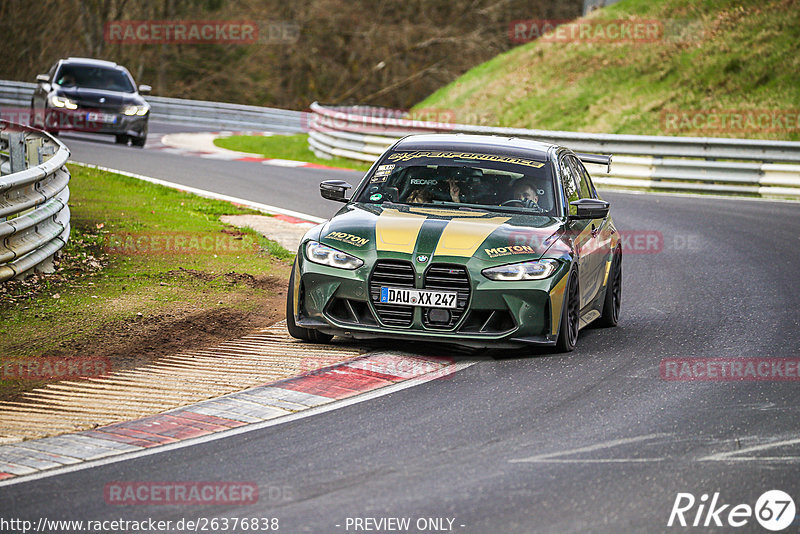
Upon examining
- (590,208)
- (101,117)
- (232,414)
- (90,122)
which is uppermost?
(590,208)

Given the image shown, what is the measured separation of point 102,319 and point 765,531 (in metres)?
5.85

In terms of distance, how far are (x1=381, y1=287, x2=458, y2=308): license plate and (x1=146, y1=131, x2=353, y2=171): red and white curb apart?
51.8 feet

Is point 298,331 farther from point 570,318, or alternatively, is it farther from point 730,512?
point 730,512

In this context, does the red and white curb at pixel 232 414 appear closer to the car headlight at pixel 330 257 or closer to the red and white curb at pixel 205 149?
the car headlight at pixel 330 257

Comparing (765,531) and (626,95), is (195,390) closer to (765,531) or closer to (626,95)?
(765,531)

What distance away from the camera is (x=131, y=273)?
1103cm

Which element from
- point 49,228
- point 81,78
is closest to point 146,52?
point 81,78

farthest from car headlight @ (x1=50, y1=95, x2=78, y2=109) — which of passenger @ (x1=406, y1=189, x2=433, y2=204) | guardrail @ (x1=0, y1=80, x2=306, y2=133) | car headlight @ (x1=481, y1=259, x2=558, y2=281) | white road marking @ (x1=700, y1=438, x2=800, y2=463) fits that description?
white road marking @ (x1=700, y1=438, x2=800, y2=463)

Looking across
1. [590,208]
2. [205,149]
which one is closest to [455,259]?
[590,208]

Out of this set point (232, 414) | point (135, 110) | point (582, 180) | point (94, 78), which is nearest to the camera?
point (232, 414)

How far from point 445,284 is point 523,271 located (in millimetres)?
571

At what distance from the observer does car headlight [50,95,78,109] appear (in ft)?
80.5

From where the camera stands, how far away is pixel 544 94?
32.4 meters

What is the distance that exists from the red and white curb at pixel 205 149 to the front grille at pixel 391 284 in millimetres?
15711
